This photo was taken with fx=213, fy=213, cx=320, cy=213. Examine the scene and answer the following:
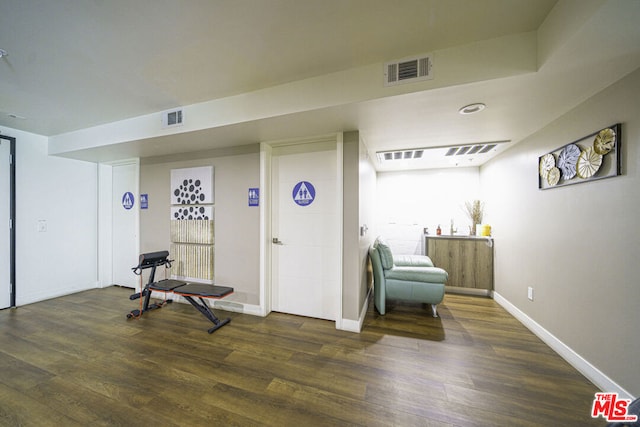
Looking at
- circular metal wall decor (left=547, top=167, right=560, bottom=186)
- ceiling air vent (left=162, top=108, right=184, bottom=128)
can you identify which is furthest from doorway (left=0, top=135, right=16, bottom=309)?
circular metal wall decor (left=547, top=167, right=560, bottom=186)

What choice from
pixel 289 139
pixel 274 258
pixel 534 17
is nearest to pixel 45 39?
pixel 289 139

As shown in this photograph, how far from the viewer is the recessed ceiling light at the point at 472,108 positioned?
1.94 meters

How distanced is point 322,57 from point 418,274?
2.70m

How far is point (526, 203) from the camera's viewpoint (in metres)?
2.68

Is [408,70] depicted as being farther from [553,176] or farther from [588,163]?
[553,176]

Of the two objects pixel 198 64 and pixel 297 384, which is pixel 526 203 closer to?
pixel 297 384

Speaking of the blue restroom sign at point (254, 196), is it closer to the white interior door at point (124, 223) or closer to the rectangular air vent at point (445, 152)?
the rectangular air vent at point (445, 152)

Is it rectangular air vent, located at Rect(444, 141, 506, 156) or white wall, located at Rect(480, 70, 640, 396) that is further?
rectangular air vent, located at Rect(444, 141, 506, 156)

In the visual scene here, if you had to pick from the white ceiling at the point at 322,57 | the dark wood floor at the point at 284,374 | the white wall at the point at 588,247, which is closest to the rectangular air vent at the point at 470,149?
the white wall at the point at 588,247

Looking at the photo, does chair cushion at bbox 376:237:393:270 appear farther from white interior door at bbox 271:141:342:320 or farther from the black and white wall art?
the black and white wall art

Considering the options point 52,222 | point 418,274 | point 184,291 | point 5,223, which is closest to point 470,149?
point 418,274

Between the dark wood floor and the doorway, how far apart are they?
2.11 feet

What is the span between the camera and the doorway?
10.1 feet

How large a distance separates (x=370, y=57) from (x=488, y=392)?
9.18ft
